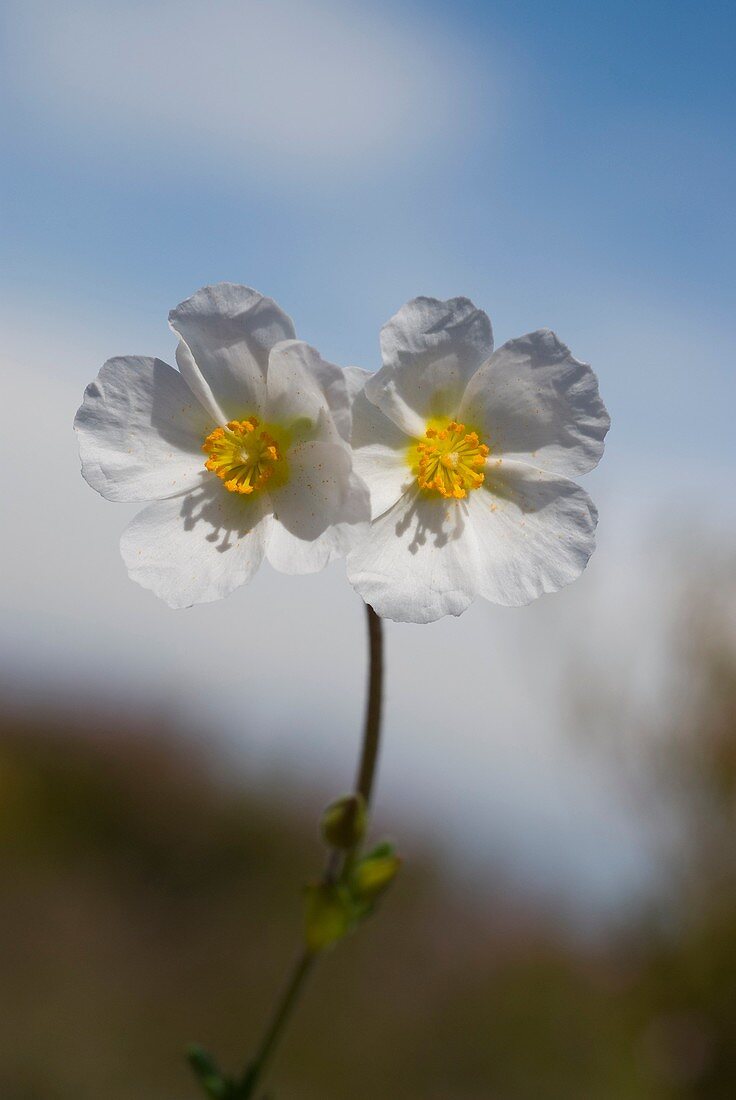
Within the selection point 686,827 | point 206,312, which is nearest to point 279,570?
point 206,312

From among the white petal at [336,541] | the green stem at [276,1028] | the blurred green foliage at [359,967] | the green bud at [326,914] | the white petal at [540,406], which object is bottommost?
the blurred green foliage at [359,967]

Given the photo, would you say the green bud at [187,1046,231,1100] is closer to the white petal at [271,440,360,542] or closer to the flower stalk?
the flower stalk

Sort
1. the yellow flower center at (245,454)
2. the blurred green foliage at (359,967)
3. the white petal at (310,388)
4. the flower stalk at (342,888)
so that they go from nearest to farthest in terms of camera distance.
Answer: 1. the white petal at (310,388)
2. the flower stalk at (342,888)
3. the yellow flower center at (245,454)
4. the blurred green foliage at (359,967)

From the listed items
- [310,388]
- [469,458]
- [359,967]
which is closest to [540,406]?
[469,458]

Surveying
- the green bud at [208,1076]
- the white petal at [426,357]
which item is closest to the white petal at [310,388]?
the white petal at [426,357]

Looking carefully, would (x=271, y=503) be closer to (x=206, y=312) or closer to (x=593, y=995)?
(x=206, y=312)

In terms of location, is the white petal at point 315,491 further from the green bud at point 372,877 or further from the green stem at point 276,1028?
the green stem at point 276,1028

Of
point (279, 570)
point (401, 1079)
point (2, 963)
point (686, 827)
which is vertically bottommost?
point (2, 963)

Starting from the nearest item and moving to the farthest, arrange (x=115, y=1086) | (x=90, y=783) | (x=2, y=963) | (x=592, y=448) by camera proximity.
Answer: (x=592, y=448) → (x=115, y=1086) → (x=2, y=963) → (x=90, y=783)

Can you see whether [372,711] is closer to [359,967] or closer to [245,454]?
[245,454]
